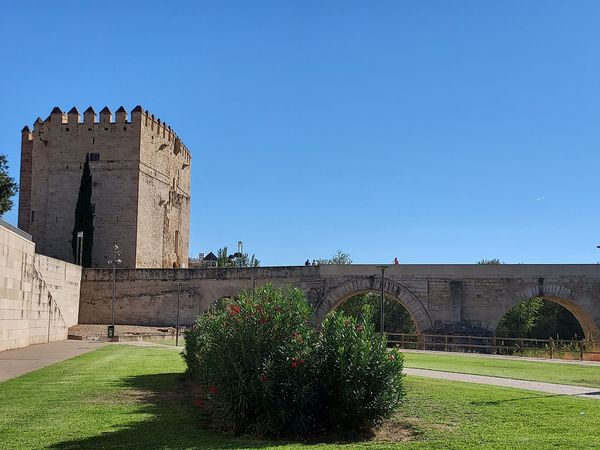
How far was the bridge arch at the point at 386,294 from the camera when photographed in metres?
35.1

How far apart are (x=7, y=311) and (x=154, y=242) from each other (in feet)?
83.5

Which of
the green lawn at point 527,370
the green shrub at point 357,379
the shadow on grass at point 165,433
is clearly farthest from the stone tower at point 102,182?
the green shrub at point 357,379

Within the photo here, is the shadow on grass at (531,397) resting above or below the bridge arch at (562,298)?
below

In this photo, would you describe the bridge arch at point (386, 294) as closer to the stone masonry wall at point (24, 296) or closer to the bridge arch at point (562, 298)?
the bridge arch at point (562, 298)

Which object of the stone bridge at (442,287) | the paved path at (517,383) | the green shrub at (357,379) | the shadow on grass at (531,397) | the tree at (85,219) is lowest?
the paved path at (517,383)

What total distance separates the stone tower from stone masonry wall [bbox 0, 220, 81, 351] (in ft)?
35.5

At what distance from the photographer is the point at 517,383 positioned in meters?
14.1

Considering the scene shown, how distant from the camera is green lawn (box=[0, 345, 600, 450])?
7.75 meters

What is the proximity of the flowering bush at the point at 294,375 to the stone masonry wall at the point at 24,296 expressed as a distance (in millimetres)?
16717

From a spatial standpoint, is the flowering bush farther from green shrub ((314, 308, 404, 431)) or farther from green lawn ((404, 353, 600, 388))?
green lawn ((404, 353, 600, 388))

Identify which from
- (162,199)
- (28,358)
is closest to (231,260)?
(162,199)

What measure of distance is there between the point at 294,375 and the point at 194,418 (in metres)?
2.08

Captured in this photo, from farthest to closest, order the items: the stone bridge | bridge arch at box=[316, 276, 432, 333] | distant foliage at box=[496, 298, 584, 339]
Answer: distant foliage at box=[496, 298, 584, 339] → bridge arch at box=[316, 276, 432, 333] → the stone bridge

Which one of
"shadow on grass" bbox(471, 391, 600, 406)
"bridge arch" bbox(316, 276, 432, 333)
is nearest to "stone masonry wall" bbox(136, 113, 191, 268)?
"bridge arch" bbox(316, 276, 432, 333)
